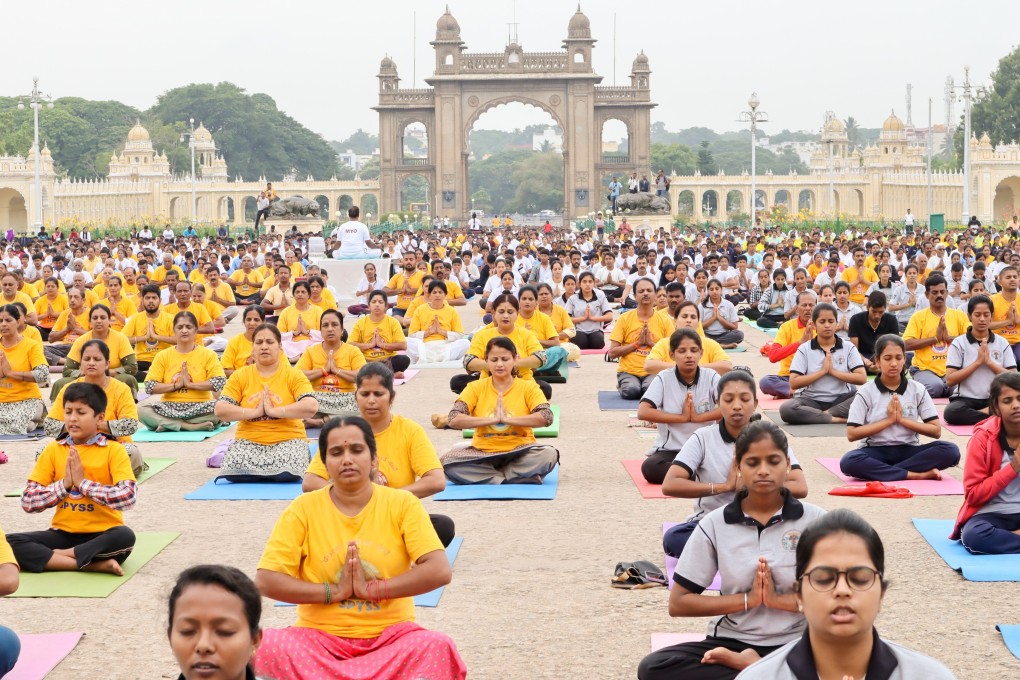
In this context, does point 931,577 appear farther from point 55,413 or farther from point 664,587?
point 55,413

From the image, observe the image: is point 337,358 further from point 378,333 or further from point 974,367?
point 974,367

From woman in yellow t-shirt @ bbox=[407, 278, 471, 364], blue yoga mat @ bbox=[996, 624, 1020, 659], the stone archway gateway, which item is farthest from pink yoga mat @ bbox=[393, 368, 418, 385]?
the stone archway gateway

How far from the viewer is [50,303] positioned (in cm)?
1619

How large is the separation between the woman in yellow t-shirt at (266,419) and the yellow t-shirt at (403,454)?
2.63 metres

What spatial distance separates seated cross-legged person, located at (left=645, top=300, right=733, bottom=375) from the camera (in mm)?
9414

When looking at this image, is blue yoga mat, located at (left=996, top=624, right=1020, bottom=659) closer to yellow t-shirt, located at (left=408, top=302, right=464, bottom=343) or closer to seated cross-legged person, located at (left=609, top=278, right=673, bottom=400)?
seated cross-legged person, located at (left=609, top=278, right=673, bottom=400)

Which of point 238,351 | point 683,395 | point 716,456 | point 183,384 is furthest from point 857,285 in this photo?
point 716,456

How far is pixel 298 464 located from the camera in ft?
30.3

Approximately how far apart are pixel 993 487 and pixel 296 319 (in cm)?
755

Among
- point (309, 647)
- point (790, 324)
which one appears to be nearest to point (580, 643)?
point (309, 647)

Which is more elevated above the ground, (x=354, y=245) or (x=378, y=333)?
(x=354, y=245)

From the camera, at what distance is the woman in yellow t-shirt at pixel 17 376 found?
35.3 feet

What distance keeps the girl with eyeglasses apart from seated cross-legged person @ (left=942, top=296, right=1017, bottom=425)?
7.72m

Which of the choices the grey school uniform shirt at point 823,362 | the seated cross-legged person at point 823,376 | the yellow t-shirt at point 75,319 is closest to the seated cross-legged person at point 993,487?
the seated cross-legged person at point 823,376
